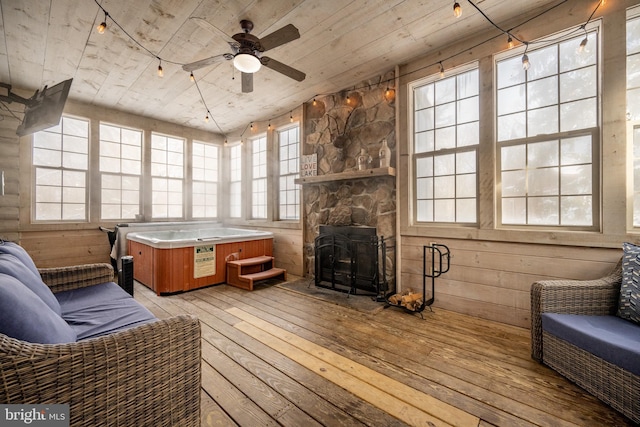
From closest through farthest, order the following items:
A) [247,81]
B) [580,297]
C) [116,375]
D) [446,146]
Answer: [116,375], [580,297], [247,81], [446,146]

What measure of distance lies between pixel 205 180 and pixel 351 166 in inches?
153

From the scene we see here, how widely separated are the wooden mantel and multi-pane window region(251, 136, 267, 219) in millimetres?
1532

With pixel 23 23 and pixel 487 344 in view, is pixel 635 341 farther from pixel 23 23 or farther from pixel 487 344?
pixel 23 23

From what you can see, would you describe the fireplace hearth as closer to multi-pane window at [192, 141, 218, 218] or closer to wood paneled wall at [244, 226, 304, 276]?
wood paneled wall at [244, 226, 304, 276]

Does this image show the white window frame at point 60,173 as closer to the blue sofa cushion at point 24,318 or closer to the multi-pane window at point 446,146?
the blue sofa cushion at point 24,318

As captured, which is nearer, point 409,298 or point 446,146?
point 409,298

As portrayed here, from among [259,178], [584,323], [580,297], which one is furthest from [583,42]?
[259,178]

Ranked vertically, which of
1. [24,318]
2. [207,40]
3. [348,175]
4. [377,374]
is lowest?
[377,374]

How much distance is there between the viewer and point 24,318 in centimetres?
101

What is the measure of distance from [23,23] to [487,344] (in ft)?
17.7

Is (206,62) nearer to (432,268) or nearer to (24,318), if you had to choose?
(24,318)

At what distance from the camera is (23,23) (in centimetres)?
264

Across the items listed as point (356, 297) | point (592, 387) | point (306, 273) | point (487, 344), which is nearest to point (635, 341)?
point (592, 387)

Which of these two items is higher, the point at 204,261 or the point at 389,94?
the point at 389,94
